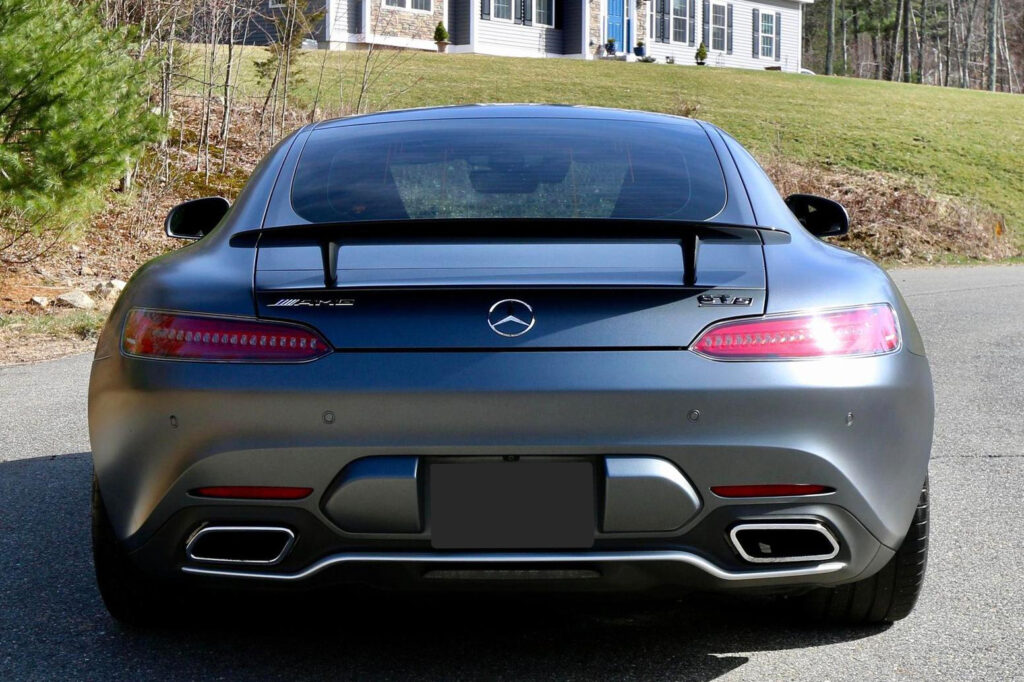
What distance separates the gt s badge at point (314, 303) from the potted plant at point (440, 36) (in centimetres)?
3683

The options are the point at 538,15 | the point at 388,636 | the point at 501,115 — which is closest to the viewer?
the point at 388,636

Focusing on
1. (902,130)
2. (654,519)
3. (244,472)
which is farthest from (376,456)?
(902,130)

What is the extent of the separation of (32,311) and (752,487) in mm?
10041

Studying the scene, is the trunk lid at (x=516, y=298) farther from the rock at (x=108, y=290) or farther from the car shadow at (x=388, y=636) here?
the rock at (x=108, y=290)

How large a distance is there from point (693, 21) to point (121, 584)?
47625 millimetres

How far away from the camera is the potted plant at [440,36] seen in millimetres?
38531

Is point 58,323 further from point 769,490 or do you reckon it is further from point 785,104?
point 785,104

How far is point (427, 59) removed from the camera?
117 feet

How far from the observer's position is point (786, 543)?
2.97 metres

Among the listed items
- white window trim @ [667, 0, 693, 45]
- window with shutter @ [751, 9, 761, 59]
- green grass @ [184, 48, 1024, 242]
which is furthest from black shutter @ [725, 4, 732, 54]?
green grass @ [184, 48, 1024, 242]

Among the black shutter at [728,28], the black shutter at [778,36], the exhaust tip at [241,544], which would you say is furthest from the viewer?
the black shutter at [778,36]

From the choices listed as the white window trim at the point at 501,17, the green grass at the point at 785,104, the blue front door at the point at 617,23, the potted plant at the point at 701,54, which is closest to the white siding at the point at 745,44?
the potted plant at the point at 701,54

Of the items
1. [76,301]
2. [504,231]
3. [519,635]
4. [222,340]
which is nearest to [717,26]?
[76,301]

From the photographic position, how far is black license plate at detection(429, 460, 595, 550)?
2.84 metres
